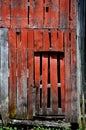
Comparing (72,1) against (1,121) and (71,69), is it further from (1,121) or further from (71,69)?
(1,121)

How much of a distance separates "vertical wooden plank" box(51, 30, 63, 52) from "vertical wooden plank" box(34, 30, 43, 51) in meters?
0.28

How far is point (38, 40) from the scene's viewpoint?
9.73m

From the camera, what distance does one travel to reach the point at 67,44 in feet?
31.9

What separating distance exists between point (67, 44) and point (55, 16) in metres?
0.70

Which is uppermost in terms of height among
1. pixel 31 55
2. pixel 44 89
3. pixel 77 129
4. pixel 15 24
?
pixel 15 24

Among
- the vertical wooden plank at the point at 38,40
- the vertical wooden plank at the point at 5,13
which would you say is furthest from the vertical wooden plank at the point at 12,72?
the vertical wooden plank at the point at 38,40

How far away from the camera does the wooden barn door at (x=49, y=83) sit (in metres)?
9.77

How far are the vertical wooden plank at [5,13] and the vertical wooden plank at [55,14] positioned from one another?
1019mm

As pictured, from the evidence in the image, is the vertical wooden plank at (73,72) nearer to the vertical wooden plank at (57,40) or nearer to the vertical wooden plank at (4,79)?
the vertical wooden plank at (57,40)

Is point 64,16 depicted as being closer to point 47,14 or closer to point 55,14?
point 55,14

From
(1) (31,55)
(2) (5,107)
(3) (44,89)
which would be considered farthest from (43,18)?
(2) (5,107)

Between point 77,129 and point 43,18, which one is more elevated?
point 43,18

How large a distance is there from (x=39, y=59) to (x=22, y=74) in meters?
0.52

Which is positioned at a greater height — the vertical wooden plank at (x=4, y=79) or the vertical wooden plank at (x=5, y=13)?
the vertical wooden plank at (x=5, y=13)
